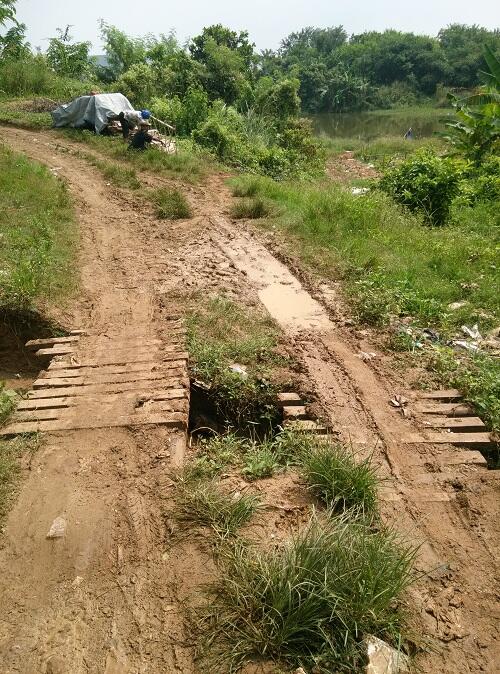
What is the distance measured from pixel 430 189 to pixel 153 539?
783cm

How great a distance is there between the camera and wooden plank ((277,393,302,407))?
386 centimetres

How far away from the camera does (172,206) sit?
7.87 meters

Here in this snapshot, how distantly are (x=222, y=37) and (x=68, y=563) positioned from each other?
24.9 meters

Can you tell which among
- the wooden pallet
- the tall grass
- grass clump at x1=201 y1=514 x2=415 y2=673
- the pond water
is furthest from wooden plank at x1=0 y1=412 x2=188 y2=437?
the pond water

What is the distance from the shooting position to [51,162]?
412 inches

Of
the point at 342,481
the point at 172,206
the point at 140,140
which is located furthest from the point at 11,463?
the point at 140,140

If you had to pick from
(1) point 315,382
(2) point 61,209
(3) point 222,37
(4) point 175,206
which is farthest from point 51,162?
(3) point 222,37

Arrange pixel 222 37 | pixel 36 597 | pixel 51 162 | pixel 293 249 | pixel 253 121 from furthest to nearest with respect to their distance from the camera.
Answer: pixel 222 37 < pixel 253 121 < pixel 51 162 < pixel 293 249 < pixel 36 597

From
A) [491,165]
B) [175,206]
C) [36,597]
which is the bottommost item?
[36,597]

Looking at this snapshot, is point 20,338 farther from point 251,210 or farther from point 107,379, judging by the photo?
point 251,210

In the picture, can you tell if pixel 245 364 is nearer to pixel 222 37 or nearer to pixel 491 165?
pixel 491 165

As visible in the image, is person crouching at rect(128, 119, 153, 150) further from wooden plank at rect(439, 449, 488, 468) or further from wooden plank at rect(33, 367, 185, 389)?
wooden plank at rect(439, 449, 488, 468)

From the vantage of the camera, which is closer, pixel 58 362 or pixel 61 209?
pixel 58 362

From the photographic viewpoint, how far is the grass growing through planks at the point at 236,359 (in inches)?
155
